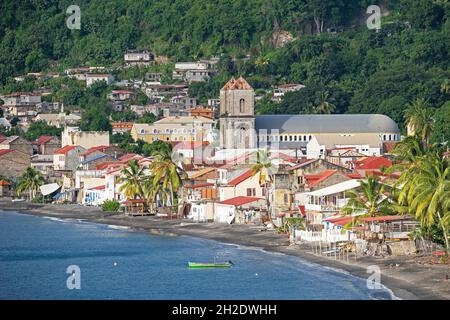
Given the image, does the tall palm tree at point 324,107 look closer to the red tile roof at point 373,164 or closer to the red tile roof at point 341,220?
the red tile roof at point 373,164

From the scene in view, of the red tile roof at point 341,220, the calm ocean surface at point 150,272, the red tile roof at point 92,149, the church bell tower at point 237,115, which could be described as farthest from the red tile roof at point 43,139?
the red tile roof at point 341,220

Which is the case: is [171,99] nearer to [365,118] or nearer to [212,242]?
[365,118]

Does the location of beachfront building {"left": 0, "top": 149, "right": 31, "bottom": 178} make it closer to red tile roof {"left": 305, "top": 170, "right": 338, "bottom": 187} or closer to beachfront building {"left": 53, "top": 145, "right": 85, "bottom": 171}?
beachfront building {"left": 53, "top": 145, "right": 85, "bottom": 171}

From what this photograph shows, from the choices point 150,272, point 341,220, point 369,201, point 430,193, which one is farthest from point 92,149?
point 430,193

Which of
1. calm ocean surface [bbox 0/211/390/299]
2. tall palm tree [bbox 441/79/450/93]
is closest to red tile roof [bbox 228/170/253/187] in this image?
calm ocean surface [bbox 0/211/390/299]
